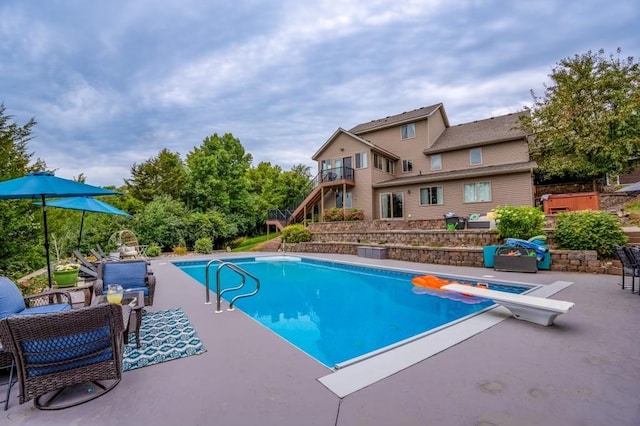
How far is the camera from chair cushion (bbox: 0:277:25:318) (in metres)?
3.53

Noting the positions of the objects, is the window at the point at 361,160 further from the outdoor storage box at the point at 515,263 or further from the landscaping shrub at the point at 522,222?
the outdoor storage box at the point at 515,263

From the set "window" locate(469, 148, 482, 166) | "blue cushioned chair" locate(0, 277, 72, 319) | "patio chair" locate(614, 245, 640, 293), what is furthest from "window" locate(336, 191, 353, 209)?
"blue cushioned chair" locate(0, 277, 72, 319)

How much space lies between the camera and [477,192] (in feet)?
53.3

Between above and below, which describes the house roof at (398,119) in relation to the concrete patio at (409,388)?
above

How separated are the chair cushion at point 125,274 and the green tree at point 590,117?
766 inches

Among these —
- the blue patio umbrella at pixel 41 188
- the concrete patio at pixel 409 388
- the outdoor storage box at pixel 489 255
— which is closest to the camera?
the concrete patio at pixel 409 388

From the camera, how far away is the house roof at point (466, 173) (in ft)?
48.8

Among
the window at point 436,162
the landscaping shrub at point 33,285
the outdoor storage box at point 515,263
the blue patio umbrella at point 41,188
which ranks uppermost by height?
the window at point 436,162

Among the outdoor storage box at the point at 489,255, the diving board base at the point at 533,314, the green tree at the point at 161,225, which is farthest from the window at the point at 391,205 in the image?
the diving board base at the point at 533,314

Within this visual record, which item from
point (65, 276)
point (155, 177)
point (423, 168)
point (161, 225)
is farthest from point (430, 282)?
point (155, 177)

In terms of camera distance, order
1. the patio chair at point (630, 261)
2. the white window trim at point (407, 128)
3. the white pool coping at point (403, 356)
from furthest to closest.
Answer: the white window trim at point (407, 128)
the patio chair at point (630, 261)
the white pool coping at point (403, 356)

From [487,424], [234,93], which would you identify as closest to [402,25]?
[234,93]

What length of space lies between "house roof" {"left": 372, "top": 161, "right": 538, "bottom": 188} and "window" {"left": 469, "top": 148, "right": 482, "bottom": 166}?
2.43ft

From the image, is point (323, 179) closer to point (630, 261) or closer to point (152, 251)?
point (152, 251)
